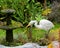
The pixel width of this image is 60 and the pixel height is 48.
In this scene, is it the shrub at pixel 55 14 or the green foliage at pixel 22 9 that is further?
the green foliage at pixel 22 9

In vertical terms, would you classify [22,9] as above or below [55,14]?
above

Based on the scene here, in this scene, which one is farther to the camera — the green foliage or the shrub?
the green foliage

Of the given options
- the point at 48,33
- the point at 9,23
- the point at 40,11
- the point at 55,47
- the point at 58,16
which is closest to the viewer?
the point at 55,47

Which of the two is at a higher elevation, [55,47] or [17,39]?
[55,47]

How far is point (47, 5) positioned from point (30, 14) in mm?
1048

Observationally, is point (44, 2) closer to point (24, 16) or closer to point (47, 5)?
point (47, 5)

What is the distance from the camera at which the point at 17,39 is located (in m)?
5.59

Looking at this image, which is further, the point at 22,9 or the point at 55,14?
the point at 22,9

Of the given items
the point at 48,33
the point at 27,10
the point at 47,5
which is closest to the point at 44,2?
the point at 47,5

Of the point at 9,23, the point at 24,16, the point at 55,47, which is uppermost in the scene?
the point at 55,47

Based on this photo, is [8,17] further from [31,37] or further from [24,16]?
[24,16]

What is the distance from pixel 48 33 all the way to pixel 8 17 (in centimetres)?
114

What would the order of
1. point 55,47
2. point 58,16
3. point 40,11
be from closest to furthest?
point 55,47, point 58,16, point 40,11

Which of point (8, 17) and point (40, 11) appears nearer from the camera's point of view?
point (8, 17)
